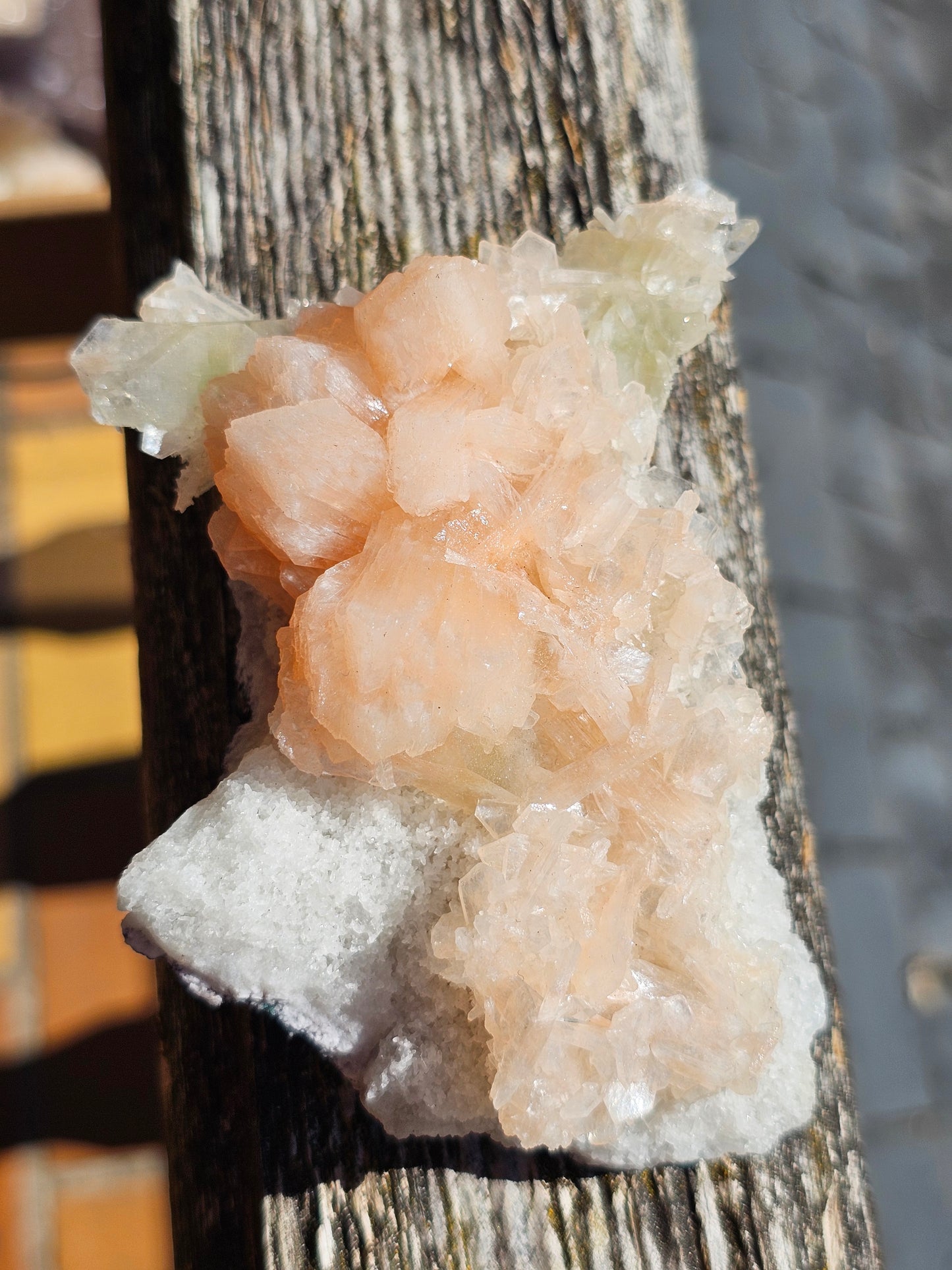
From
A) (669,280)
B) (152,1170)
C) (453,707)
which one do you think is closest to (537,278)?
(669,280)

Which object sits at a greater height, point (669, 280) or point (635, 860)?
point (669, 280)

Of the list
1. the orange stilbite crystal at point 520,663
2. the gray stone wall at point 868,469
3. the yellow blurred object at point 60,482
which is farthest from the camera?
the yellow blurred object at point 60,482

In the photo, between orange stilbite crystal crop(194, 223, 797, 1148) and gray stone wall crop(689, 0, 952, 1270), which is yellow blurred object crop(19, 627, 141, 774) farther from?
orange stilbite crystal crop(194, 223, 797, 1148)

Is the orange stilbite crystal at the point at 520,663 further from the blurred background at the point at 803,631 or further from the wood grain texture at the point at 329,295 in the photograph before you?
the blurred background at the point at 803,631

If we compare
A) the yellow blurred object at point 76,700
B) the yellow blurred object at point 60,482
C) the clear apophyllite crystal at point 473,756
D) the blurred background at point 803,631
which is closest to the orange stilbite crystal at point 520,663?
the clear apophyllite crystal at point 473,756

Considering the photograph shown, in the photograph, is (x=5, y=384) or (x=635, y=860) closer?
(x=635, y=860)

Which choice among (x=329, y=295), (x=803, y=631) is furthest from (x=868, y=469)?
(x=329, y=295)

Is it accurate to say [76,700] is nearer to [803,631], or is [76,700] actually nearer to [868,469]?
[803,631]

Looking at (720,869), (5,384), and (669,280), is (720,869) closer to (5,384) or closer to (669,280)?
(669,280)
